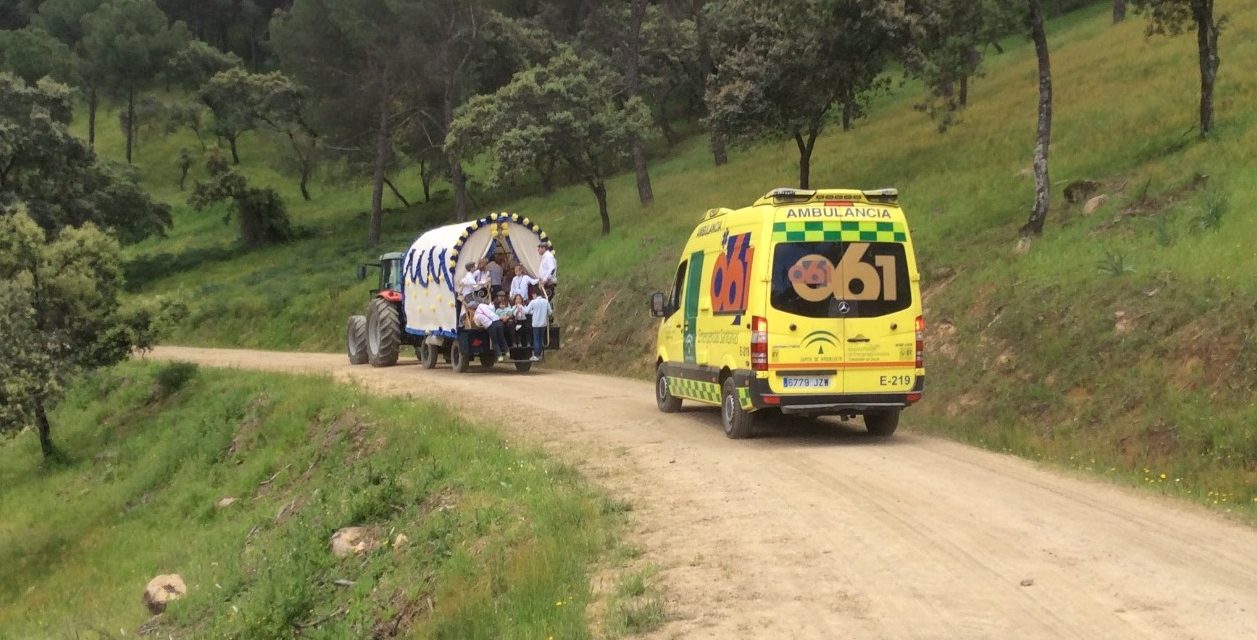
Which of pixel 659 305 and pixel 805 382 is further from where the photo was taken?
pixel 659 305

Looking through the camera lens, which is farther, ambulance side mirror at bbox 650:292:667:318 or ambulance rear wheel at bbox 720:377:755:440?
ambulance side mirror at bbox 650:292:667:318

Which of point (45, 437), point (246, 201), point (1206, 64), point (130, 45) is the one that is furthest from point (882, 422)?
point (130, 45)

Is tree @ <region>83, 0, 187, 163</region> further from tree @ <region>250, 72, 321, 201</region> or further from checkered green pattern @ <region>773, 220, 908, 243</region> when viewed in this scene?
checkered green pattern @ <region>773, 220, 908, 243</region>

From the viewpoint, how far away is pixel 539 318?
21.2 meters

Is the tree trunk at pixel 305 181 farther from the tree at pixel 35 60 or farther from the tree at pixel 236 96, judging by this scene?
the tree at pixel 35 60

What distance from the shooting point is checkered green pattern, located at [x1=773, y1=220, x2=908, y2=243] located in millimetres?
12125

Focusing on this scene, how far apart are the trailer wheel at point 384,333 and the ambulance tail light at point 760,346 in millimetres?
14446

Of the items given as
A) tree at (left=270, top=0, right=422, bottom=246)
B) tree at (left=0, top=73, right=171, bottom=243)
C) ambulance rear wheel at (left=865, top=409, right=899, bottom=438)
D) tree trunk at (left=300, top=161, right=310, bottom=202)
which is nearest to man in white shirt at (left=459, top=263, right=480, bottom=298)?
ambulance rear wheel at (left=865, top=409, right=899, bottom=438)

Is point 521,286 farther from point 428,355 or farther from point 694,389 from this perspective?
point 694,389

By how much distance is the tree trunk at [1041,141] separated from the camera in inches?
727

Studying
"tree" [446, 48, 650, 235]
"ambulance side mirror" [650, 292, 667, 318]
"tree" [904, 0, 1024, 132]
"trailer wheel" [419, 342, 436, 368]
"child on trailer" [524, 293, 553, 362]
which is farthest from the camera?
"tree" [446, 48, 650, 235]

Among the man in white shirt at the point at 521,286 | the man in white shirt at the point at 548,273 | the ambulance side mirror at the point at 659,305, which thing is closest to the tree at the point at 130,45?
the man in white shirt at the point at 548,273

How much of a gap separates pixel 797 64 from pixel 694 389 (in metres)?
15.0

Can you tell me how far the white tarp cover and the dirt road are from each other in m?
9.11
